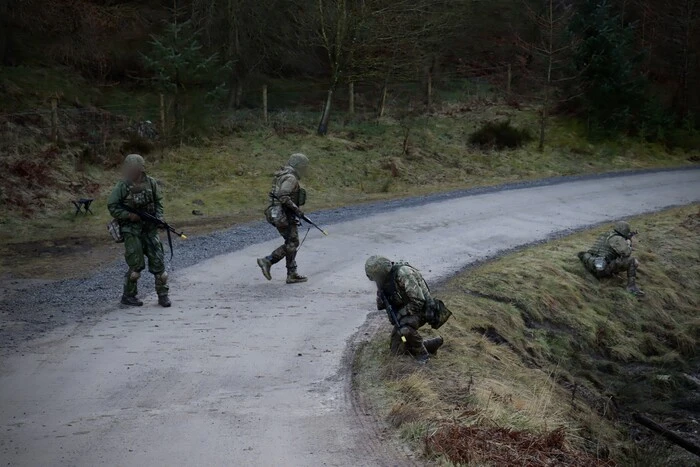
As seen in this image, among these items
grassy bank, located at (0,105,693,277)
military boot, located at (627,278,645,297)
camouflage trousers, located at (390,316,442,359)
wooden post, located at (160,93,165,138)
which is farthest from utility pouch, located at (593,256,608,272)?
wooden post, located at (160,93,165,138)

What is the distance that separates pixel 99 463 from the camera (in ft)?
19.6

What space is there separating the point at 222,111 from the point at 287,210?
1514cm

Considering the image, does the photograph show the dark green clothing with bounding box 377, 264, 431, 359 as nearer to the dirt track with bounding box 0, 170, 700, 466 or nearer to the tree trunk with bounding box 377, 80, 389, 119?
the dirt track with bounding box 0, 170, 700, 466

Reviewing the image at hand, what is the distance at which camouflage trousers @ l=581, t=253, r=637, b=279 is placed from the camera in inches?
557

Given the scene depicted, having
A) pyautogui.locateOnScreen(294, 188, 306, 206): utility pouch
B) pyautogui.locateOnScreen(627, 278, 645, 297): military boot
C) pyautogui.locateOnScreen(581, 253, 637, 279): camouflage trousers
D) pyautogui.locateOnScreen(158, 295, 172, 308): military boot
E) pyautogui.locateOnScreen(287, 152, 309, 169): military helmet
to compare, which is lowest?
pyautogui.locateOnScreen(627, 278, 645, 297): military boot

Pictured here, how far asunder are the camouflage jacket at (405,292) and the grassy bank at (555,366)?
1.87 ft

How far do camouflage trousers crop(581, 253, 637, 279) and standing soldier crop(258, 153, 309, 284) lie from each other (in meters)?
5.68

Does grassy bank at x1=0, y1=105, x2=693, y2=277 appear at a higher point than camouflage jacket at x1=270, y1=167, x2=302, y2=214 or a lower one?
lower

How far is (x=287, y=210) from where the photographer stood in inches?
468

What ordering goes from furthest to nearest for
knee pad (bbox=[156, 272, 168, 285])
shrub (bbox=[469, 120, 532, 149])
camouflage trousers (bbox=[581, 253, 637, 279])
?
shrub (bbox=[469, 120, 532, 149]) → camouflage trousers (bbox=[581, 253, 637, 279]) → knee pad (bbox=[156, 272, 168, 285])

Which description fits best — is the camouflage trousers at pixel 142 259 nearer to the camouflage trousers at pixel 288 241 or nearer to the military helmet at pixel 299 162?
the camouflage trousers at pixel 288 241

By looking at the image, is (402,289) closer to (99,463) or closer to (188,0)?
(99,463)

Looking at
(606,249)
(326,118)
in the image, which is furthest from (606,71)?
(606,249)

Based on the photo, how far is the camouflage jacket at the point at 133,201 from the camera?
10.3m
